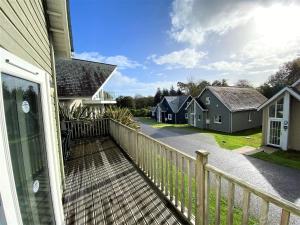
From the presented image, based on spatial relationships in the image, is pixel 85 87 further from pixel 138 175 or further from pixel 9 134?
pixel 9 134

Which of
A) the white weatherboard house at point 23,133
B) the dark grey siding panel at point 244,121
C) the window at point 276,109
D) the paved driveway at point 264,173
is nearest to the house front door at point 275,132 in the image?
the window at point 276,109

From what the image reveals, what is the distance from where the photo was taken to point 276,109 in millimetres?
12375

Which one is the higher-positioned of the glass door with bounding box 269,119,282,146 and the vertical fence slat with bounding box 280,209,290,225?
the vertical fence slat with bounding box 280,209,290,225

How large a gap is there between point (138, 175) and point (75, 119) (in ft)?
22.0

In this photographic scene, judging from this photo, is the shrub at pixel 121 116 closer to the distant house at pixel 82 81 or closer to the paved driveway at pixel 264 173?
the distant house at pixel 82 81

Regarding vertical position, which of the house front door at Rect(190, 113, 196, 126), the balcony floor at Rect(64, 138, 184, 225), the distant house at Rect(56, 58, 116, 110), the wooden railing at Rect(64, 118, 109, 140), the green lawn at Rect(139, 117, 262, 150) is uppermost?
the distant house at Rect(56, 58, 116, 110)

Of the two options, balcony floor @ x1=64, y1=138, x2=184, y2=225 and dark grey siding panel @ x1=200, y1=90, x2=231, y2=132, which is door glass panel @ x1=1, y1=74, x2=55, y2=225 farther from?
dark grey siding panel @ x1=200, y1=90, x2=231, y2=132

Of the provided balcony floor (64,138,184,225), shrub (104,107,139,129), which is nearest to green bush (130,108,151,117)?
shrub (104,107,139,129)

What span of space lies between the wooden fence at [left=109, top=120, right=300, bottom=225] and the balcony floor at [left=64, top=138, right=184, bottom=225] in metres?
0.26

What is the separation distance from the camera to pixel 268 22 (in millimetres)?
7301

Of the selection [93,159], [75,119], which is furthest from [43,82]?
[75,119]

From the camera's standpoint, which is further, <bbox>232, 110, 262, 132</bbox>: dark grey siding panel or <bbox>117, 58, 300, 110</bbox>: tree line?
<bbox>117, 58, 300, 110</bbox>: tree line

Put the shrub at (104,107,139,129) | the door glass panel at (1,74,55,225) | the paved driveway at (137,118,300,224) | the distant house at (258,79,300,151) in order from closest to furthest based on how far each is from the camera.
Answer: the door glass panel at (1,74,55,225)
the paved driveway at (137,118,300,224)
the shrub at (104,107,139,129)
the distant house at (258,79,300,151)

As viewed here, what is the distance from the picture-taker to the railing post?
2.32 m
